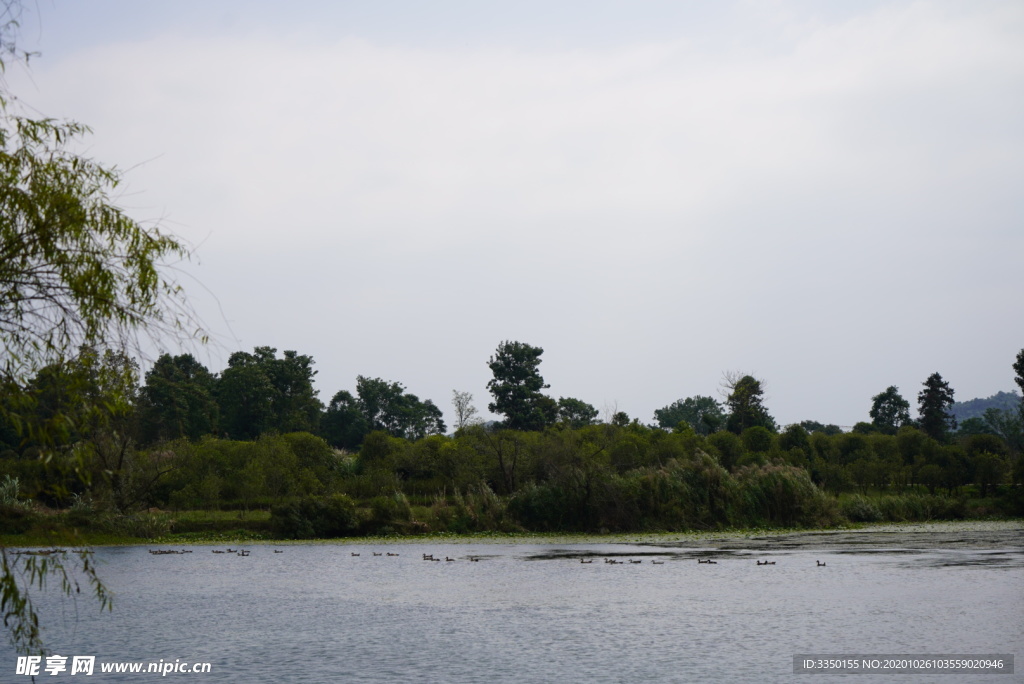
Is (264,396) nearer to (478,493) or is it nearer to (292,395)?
(292,395)

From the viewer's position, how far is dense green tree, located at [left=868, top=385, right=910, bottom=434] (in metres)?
125

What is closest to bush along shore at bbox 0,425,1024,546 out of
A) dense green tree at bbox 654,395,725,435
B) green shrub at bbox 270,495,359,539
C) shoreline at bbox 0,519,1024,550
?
green shrub at bbox 270,495,359,539

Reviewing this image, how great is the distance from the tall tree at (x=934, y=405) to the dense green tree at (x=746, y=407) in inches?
723

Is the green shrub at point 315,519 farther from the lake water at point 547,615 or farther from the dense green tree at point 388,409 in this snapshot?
the dense green tree at point 388,409

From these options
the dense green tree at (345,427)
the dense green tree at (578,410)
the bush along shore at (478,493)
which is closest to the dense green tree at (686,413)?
the dense green tree at (578,410)

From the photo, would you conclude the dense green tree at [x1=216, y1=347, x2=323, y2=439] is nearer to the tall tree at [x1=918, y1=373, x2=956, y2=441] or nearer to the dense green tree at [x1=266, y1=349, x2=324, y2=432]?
the dense green tree at [x1=266, y1=349, x2=324, y2=432]

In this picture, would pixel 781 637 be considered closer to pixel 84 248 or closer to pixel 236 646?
pixel 236 646

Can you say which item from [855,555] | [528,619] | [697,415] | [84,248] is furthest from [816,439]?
[697,415]

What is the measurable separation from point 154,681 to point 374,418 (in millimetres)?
124627

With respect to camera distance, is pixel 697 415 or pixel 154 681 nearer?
pixel 154 681

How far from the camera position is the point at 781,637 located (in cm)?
2288

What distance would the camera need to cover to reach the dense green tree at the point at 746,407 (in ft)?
346

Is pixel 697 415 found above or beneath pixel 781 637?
above

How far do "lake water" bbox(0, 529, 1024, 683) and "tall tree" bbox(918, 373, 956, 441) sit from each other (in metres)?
72.4
